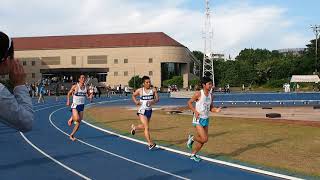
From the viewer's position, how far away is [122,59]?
103812 millimetres

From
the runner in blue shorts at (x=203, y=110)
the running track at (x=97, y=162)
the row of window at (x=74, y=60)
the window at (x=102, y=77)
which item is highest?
the row of window at (x=74, y=60)

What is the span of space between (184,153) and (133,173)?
9.35 feet

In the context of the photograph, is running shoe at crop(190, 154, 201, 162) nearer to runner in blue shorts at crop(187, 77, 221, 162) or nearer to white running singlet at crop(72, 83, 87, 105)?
runner in blue shorts at crop(187, 77, 221, 162)

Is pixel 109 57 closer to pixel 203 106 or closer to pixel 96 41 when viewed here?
pixel 96 41

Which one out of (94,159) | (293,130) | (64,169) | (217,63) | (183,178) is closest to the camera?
(183,178)

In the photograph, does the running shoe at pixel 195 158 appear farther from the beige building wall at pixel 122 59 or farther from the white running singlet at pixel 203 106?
the beige building wall at pixel 122 59

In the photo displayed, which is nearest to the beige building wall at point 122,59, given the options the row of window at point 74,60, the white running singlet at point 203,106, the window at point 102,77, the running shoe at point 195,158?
the row of window at point 74,60

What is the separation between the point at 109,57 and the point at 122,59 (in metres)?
2.71

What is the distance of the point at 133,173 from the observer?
31.2 feet

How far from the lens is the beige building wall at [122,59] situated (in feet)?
334

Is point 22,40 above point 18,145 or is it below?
above

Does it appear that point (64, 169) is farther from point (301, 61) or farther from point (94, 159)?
point (301, 61)

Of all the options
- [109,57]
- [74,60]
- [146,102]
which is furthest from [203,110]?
[74,60]

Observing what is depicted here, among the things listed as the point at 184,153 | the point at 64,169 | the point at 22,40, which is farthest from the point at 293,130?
the point at 22,40
